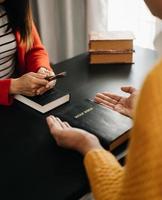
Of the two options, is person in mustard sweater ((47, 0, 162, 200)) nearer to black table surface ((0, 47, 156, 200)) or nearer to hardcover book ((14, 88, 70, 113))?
black table surface ((0, 47, 156, 200))

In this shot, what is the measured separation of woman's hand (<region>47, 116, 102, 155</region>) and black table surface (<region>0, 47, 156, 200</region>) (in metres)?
0.02

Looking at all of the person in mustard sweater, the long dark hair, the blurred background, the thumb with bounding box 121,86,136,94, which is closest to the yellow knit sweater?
the person in mustard sweater

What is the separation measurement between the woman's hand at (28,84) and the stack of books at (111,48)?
12.3 inches

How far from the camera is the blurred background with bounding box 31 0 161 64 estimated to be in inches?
82.4

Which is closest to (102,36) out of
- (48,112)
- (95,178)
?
(48,112)

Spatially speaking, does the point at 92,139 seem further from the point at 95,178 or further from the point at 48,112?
the point at 48,112

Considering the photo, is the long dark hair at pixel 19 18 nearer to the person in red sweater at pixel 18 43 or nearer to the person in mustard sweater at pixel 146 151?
the person in red sweater at pixel 18 43

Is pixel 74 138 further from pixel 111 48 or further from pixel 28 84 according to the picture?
pixel 111 48

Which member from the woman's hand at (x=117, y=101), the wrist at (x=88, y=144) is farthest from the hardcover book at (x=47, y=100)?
the wrist at (x=88, y=144)

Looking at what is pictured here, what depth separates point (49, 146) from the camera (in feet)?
3.44

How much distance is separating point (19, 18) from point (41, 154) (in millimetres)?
896

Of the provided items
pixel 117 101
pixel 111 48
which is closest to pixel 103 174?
pixel 117 101

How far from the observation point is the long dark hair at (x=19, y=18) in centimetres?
168

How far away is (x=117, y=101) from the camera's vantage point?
48.9 inches
